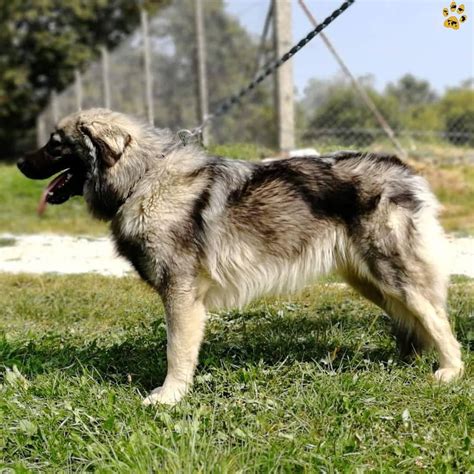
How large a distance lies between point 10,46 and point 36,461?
18.6 meters

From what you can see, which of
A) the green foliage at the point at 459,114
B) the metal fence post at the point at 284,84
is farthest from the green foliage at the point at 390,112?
the metal fence post at the point at 284,84

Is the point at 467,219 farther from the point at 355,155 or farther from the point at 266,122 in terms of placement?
the point at 355,155

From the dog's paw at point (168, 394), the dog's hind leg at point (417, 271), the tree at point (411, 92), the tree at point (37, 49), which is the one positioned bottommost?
the dog's paw at point (168, 394)

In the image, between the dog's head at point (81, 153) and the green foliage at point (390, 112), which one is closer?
the dog's head at point (81, 153)

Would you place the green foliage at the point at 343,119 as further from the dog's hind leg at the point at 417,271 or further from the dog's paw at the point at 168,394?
the dog's paw at the point at 168,394

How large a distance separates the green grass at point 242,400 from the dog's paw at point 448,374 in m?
0.07

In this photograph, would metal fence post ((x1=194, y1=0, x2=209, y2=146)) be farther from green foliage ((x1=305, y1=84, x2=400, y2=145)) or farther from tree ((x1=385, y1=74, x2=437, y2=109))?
tree ((x1=385, y1=74, x2=437, y2=109))

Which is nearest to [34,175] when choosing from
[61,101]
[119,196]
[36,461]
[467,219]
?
[119,196]

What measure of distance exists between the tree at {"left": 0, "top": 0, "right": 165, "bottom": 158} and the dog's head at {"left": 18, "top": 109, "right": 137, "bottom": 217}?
15.4m

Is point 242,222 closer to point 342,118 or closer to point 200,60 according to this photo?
point 200,60

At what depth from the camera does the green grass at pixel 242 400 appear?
2646 mm

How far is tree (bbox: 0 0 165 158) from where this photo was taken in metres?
19.0

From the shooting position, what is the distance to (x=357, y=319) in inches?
176

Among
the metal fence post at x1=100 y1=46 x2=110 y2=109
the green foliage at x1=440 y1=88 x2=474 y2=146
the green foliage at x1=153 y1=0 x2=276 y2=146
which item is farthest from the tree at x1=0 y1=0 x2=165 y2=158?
the green foliage at x1=440 y1=88 x2=474 y2=146
